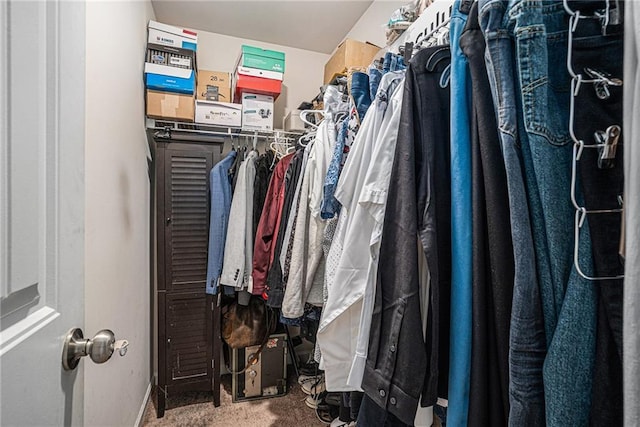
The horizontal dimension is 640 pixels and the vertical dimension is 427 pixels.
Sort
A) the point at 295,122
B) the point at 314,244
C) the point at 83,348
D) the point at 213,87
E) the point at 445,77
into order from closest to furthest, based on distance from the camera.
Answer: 1. the point at 83,348
2. the point at 445,77
3. the point at 314,244
4. the point at 213,87
5. the point at 295,122

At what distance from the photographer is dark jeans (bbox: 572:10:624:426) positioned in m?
0.39

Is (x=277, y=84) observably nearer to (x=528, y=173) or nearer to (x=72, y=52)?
(x=72, y=52)

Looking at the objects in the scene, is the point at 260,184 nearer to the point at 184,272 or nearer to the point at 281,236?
the point at 281,236

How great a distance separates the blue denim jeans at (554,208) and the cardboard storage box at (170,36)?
1.97m

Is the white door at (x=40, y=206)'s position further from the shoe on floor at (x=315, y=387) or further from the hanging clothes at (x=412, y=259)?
the shoe on floor at (x=315, y=387)

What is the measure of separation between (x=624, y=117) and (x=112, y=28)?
63.7 inches

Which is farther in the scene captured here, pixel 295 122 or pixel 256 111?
pixel 295 122

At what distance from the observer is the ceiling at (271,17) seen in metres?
2.03

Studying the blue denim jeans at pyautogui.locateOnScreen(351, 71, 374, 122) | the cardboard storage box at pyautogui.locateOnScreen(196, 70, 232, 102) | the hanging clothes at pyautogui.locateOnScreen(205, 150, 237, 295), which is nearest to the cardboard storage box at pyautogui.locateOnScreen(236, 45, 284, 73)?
the cardboard storage box at pyautogui.locateOnScreen(196, 70, 232, 102)

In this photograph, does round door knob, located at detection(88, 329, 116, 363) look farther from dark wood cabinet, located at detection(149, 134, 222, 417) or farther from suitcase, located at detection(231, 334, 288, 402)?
suitcase, located at detection(231, 334, 288, 402)

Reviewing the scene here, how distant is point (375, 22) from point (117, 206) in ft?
6.23

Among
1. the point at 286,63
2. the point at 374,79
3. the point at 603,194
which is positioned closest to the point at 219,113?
the point at 286,63

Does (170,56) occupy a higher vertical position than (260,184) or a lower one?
higher

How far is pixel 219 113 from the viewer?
6.56 ft
